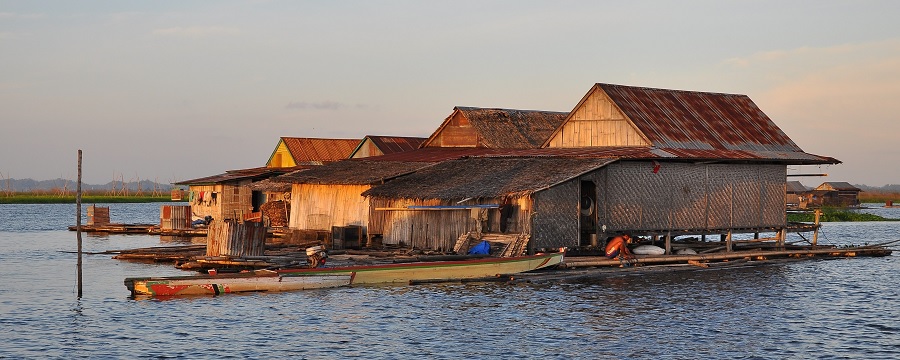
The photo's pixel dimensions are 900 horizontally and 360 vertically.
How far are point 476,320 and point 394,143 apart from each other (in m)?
37.5

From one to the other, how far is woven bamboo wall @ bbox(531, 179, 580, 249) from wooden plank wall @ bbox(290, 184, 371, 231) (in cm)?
839

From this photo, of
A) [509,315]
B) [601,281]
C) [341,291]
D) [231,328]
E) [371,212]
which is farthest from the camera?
[371,212]

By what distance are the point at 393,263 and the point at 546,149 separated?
40.6ft

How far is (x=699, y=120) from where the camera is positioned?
143 feet

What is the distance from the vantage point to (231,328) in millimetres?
25438

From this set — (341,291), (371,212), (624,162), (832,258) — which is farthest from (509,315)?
(832,258)

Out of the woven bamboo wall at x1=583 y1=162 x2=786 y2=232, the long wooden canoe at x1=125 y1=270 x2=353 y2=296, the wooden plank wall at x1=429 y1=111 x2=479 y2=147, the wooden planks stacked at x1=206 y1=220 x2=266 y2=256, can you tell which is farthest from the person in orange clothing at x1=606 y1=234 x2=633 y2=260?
the wooden plank wall at x1=429 y1=111 x2=479 y2=147

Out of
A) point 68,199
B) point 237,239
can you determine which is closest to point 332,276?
point 237,239

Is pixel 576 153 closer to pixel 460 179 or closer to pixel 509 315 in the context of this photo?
pixel 460 179

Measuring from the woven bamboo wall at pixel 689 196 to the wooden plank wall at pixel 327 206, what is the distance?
33.0ft

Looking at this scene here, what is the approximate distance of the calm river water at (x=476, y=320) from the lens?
76.4 ft

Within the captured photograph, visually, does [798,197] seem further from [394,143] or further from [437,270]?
[437,270]

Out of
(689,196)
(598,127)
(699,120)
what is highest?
(699,120)

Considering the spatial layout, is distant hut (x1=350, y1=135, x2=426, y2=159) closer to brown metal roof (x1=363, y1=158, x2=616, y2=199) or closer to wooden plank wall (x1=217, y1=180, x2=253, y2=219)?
wooden plank wall (x1=217, y1=180, x2=253, y2=219)
